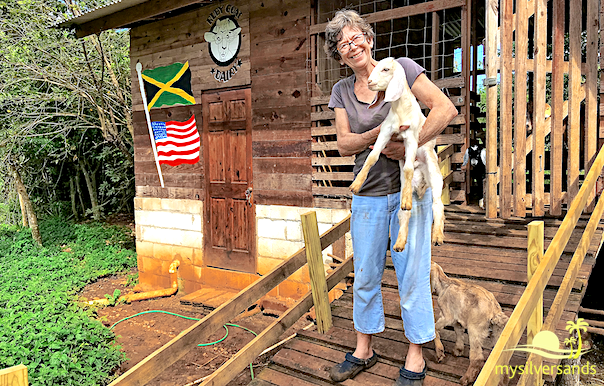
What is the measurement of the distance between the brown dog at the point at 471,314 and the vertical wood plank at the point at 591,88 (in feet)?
8.11

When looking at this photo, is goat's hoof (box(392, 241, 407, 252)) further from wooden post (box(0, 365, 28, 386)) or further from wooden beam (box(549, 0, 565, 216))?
wooden beam (box(549, 0, 565, 216))

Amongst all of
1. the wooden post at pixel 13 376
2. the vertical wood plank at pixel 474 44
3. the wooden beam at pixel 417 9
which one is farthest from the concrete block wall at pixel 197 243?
the wooden post at pixel 13 376

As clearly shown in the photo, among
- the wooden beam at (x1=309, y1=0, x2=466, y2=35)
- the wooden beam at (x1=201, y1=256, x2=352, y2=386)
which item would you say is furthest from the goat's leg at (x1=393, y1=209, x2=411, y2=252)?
the wooden beam at (x1=309, y1=0, x2=466, y2=35)

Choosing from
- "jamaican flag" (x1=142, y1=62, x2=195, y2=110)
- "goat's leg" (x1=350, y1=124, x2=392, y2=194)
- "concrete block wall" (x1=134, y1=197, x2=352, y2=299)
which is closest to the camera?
"goat's leg" (x1=350, y1=124, x2=392, y2=194)

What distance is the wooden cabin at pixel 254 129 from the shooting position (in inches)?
239

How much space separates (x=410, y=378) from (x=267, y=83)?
17.0 feet

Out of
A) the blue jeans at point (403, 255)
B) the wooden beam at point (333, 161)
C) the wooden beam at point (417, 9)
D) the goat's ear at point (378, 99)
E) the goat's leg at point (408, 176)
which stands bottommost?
the blue jeans at point (403, 255)

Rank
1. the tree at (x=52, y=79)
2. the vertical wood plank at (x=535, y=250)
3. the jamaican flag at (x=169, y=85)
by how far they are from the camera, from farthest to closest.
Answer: the tree at (x=52, y=79)
the jamaican flag at (x=169, y=85)
the vertical wood plank at (x=535, y=250)

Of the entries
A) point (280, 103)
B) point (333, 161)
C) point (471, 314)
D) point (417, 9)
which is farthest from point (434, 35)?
point (471, 314)

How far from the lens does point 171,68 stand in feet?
25.7

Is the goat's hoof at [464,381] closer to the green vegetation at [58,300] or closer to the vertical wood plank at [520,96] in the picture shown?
the vertical wood plank at [520,96]

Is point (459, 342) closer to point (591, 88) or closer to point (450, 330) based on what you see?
point (450, 330)

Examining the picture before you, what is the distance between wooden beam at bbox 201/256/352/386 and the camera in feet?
8.62

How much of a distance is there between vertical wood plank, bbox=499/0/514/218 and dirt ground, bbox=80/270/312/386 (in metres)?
3.15
